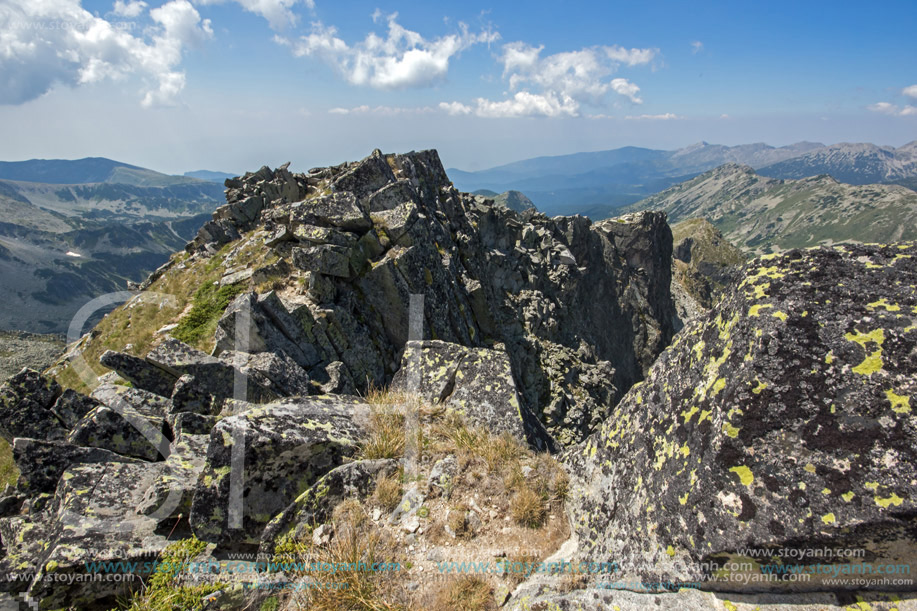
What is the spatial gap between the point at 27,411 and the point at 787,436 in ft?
53.9

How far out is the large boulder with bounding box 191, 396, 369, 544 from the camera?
24.6 feet

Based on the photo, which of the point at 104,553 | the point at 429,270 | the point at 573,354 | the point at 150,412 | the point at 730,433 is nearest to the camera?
the point at 730,433

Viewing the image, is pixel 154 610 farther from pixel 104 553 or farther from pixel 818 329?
pixel 818 329

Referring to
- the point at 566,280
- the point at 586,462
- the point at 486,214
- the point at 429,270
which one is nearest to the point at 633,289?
the point at 566,280

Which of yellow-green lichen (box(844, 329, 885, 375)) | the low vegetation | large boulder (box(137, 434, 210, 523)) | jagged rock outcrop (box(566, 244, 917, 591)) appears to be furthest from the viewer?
large boulder (box(137, 434, 210, 523))

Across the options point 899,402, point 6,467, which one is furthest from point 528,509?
point 6,467

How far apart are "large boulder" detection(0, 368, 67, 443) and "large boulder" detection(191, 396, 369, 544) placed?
6.80 metres

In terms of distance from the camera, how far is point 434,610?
5.97 m

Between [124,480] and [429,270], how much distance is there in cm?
1946

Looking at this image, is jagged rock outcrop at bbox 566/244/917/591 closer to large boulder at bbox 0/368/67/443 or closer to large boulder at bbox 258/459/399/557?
large boulder at bbox 258/459/399/557

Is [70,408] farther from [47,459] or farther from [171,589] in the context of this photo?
[171,589]

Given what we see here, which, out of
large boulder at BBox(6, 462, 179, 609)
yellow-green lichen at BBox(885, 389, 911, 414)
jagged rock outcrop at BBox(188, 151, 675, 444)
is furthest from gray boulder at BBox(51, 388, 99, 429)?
yellow-green lichen at BBox(885, 389, 911, 414)

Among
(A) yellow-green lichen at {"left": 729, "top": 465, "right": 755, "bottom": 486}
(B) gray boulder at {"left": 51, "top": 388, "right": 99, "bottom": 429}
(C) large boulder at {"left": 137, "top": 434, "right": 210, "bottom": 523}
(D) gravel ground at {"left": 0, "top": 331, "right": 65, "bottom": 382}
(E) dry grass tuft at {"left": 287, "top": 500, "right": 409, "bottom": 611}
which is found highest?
(A) yellow-green lichen at {"left": 729, "top": 465, "right": 755, "bottom": 486}

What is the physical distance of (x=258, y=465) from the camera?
7.96 meters
